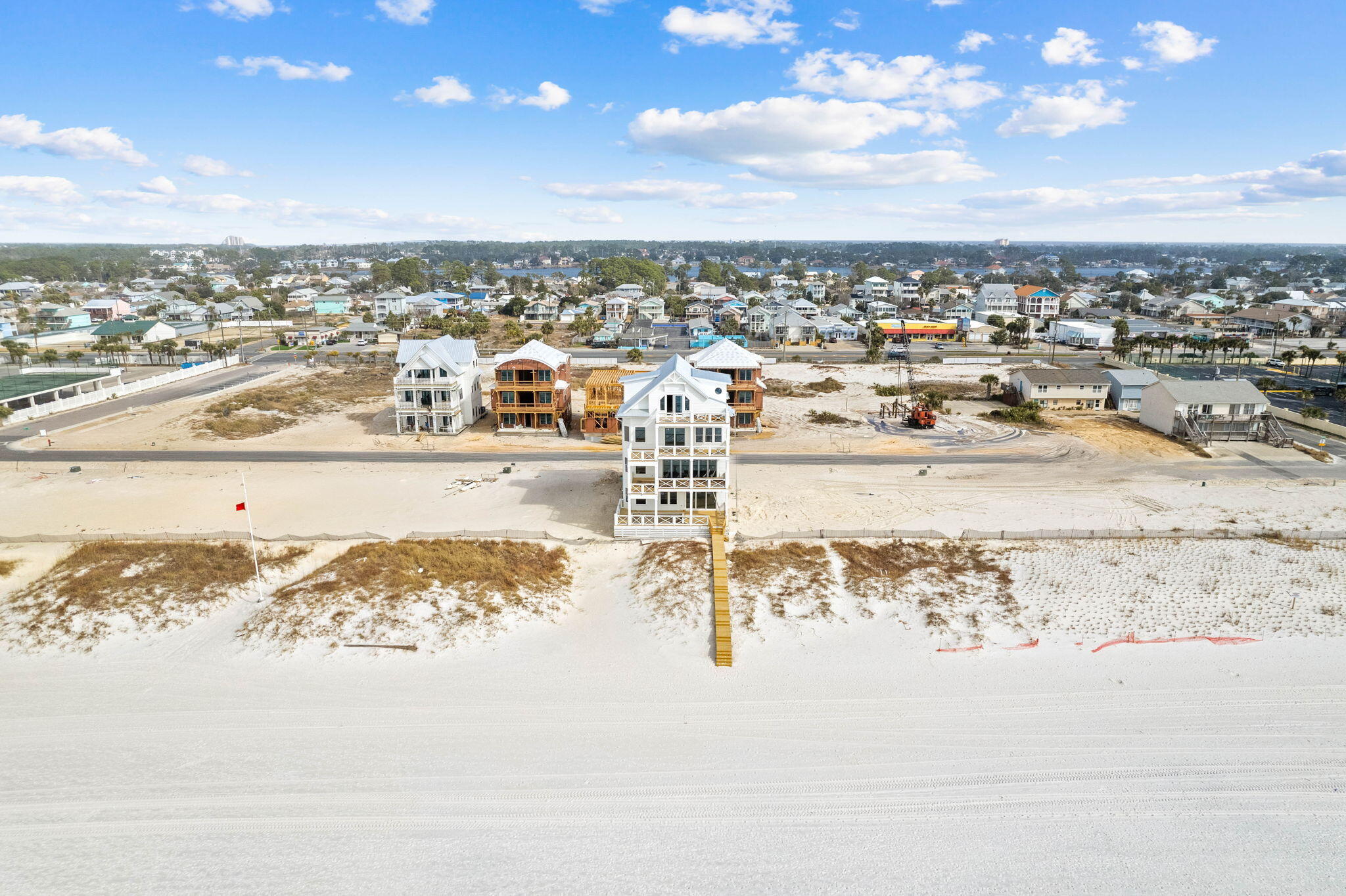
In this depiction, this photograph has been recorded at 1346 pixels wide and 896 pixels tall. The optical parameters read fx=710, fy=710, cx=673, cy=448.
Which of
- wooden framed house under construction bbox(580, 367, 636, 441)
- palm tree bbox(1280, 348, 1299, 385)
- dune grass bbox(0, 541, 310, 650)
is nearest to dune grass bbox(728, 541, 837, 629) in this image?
dune grass bbox(0, 541, 310, 650)

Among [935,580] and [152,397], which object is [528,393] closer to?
[935,580]

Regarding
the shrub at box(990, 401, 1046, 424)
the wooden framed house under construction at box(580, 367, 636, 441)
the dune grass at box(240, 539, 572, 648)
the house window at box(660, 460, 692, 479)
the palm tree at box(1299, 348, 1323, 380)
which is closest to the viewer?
the dune grass at box(240, 539, 572, 648)

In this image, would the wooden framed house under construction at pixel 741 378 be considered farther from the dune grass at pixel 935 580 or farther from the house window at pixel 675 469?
the dune grass at pixel 935 580

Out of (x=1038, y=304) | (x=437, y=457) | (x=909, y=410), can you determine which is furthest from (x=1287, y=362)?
(x=437, y=457)

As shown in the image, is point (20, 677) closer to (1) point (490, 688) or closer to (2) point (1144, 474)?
(1) point (490, 688)

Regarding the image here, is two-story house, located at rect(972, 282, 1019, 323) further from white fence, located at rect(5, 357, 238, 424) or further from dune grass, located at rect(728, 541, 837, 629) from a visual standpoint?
white fence, located at rect(5, 357, 238, 424)

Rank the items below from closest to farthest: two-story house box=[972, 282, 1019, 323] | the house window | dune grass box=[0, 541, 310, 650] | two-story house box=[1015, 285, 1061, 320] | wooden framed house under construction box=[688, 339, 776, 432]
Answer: dune grass box=[0, 541, 310, 650]
the house window
wooden framed house under construction box=[688, 339, 776, 432]
two-story house box=[1015, 285, 1061, 320]
two-story house box=[972, 282, 1019, 323]

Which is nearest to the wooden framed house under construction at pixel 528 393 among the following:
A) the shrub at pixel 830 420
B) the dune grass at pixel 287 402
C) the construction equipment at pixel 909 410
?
the dune grass at pixel 287 402
